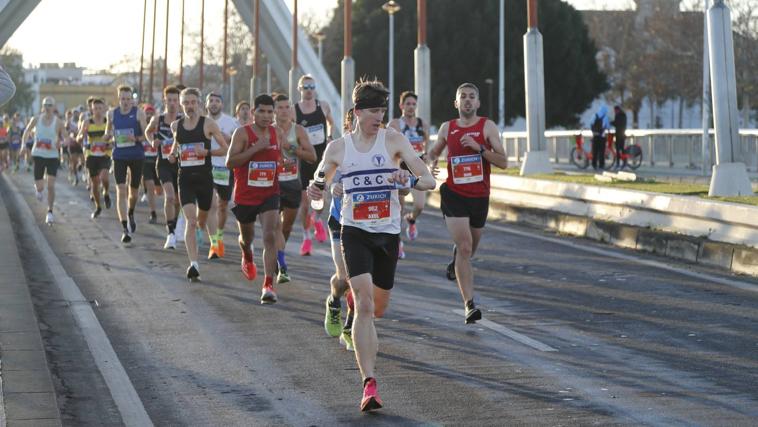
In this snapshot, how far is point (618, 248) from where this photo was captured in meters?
18.1

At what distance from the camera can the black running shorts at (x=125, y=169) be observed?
20266mm

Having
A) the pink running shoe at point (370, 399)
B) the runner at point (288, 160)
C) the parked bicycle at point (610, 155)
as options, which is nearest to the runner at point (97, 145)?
the runner at point (288, 160)

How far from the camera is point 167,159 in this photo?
19.0 meters

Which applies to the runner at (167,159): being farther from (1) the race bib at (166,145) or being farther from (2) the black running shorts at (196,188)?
(2) the black running shorts at (196,188)

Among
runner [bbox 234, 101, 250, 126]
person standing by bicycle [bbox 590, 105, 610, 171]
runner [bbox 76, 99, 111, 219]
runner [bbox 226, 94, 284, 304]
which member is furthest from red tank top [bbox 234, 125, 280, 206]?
person standing by bicycle [bbox 590, 105, 610, 171]

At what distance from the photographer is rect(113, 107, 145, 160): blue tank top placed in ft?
65.5

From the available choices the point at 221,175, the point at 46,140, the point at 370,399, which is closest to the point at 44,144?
the point at 46,140

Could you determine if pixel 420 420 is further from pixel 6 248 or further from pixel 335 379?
pixel 6 248

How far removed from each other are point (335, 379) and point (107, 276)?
273 inches

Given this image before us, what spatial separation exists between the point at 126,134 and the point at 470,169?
28.5ft

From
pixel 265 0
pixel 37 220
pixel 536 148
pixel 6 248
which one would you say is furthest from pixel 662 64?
pixel 6 248

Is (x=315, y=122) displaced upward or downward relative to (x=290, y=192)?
upward

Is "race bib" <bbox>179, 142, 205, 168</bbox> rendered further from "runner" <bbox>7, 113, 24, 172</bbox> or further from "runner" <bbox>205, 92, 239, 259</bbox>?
"runner" <bbox>7, 113, 24, 172</bbox>

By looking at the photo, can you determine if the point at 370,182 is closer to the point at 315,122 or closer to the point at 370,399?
the point at 370,399
